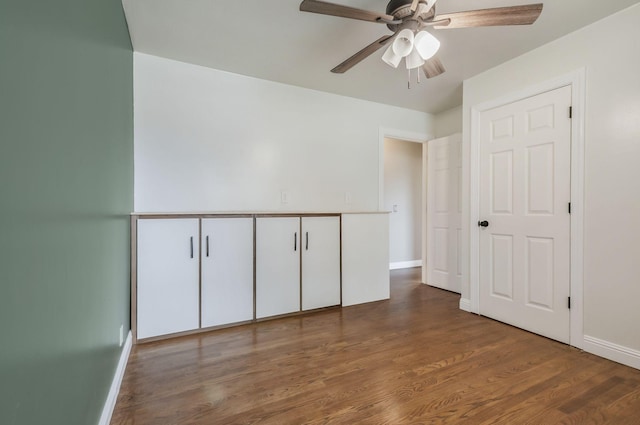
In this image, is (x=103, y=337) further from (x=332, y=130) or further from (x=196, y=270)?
(x=332, y=130)

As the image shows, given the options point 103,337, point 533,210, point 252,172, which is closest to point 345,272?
point 252,172

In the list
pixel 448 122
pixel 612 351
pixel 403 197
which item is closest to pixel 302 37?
pixel 448 122

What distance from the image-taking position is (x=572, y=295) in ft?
7.75

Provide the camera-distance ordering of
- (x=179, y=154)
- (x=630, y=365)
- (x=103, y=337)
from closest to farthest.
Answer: (x=103, y=337)
(x=630, y=365)
(x=179, y=154)

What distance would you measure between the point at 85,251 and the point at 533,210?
124 inches

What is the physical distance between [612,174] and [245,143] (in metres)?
3.08

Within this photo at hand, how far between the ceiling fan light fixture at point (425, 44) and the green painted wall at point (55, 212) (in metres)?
1.67

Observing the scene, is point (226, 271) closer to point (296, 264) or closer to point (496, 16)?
point (296, 264)

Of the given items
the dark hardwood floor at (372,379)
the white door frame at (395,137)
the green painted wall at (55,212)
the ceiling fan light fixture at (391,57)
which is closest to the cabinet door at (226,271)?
the dark hardwood floor at (372,379)

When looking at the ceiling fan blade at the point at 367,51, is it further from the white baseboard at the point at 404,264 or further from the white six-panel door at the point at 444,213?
the white baseboard at the point at 404,264

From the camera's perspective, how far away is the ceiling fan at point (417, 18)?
1.59m

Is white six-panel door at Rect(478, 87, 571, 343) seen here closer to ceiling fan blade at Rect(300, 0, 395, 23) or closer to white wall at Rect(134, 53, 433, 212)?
white wall at Rect(134, 53, 433, 212)

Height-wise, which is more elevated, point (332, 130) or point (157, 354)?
point (332, 130)

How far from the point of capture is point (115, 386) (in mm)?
1672
